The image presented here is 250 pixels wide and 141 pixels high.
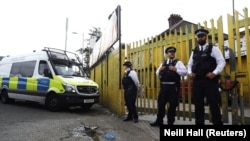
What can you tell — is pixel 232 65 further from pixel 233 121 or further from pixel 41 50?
pixel 41 50

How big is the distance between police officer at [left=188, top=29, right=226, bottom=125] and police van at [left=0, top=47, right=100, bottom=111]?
514 centimetres

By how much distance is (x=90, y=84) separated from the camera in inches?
391

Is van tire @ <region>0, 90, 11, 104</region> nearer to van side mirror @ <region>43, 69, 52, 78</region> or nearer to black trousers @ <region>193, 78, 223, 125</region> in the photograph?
van side mirror @ <region>43, 69, 52, 78</region>

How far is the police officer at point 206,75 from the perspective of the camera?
4764 mm

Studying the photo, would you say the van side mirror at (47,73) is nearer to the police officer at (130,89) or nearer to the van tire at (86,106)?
the van tire at (86,106)

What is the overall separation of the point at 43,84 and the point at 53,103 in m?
0.87

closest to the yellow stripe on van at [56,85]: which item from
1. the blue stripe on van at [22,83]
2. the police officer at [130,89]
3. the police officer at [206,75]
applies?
the blue stripe on van at [22,83]

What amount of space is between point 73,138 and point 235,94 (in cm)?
313

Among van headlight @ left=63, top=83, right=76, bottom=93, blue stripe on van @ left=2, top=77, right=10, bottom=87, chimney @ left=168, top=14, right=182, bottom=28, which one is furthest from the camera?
chimney @ left=168, top=14, right=182, bottom=28

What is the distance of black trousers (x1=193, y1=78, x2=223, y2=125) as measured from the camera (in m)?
4.76

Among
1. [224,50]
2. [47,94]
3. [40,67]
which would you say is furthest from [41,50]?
[224,50]

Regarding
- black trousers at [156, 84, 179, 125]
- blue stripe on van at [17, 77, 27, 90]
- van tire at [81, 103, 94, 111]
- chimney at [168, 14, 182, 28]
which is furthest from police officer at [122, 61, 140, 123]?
chimney at [168, 14, 182, 28]

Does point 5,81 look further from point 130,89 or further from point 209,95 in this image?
point 209,95

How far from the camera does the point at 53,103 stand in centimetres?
955
